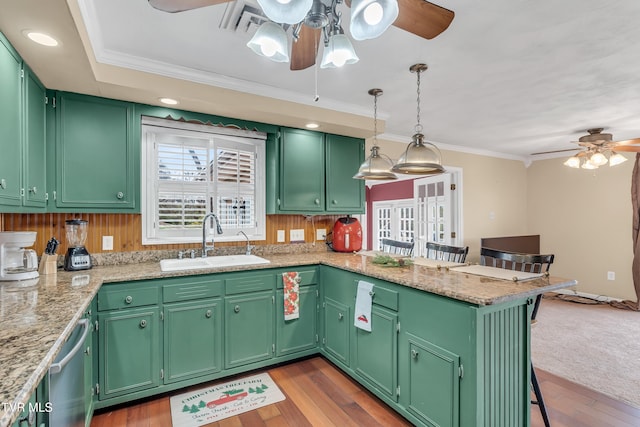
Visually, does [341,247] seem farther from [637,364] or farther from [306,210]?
[637,364]

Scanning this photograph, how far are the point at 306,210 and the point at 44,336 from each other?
2.30 meters

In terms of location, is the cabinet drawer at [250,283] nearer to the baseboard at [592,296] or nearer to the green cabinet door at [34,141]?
the green cabinet door at [34,141]

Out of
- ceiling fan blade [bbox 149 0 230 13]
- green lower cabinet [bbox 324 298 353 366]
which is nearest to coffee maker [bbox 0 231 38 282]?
ceiling fan blade [bbox 149 0 230 13]

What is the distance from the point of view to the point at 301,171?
318cm

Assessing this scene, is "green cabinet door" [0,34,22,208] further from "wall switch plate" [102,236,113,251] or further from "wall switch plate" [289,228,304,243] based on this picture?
"wall switch plate" [289,228,304,243]

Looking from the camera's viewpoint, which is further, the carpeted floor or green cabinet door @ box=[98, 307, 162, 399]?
the carpeted floor

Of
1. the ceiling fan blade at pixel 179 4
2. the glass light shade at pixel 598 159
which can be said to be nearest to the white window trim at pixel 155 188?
the ceiling fan blade at pixel 179 4

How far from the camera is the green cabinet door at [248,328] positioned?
8.05 ft

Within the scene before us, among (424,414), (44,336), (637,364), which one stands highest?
(44,336)

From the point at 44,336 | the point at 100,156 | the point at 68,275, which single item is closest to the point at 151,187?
the point at 100,156

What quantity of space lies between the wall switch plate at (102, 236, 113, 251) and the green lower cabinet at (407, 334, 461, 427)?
2363 millimetres

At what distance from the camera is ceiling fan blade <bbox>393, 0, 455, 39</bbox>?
1232 mm

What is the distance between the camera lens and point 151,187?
2.75 m

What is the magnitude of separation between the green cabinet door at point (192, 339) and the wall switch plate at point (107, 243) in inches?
31.5
